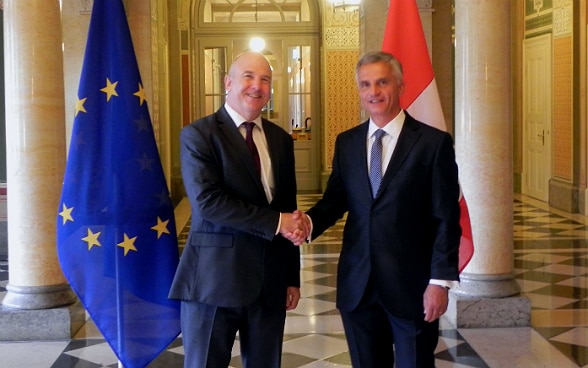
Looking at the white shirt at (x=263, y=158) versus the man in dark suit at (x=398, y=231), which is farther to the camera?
the white shirt at (x=263, y=158)

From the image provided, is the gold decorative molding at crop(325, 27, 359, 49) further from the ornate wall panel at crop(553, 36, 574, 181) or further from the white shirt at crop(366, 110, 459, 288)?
the white shirt at crop(366, 110, 459, 288)

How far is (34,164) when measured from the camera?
5754 millimetres

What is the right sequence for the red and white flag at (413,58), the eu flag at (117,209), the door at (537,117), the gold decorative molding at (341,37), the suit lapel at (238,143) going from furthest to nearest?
the gold decorative molding at (341,37)
the door at (537,117)
the red and white flag at (413,58)
the eu flag at (117,209)
the suit lapel at (238,143)

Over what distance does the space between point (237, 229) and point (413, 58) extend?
5.51 ft

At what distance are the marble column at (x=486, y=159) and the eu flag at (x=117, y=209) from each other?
8.42 ft

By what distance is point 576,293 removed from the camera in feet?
23.4

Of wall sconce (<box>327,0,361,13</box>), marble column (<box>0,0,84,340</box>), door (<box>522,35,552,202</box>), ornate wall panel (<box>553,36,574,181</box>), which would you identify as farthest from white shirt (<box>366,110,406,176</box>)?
wall sconce (<box>327,0,361,13</box>)

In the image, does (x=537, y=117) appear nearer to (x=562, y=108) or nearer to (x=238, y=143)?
(x=562, y=108)

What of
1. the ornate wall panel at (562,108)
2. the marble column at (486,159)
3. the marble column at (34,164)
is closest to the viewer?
the marble column at (34,164)

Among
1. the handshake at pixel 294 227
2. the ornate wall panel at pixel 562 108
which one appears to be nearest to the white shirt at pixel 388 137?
the handshake at pixel 294 227

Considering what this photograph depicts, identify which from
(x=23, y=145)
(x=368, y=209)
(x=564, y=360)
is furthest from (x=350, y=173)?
(x=23, y=145)

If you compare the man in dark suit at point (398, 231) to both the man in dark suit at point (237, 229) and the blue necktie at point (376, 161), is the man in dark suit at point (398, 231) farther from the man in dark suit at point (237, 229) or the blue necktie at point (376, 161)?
the man in dark suit at point (237, 229)

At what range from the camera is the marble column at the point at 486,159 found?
19.4ft

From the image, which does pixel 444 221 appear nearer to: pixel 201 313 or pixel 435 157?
pixel 435 157
